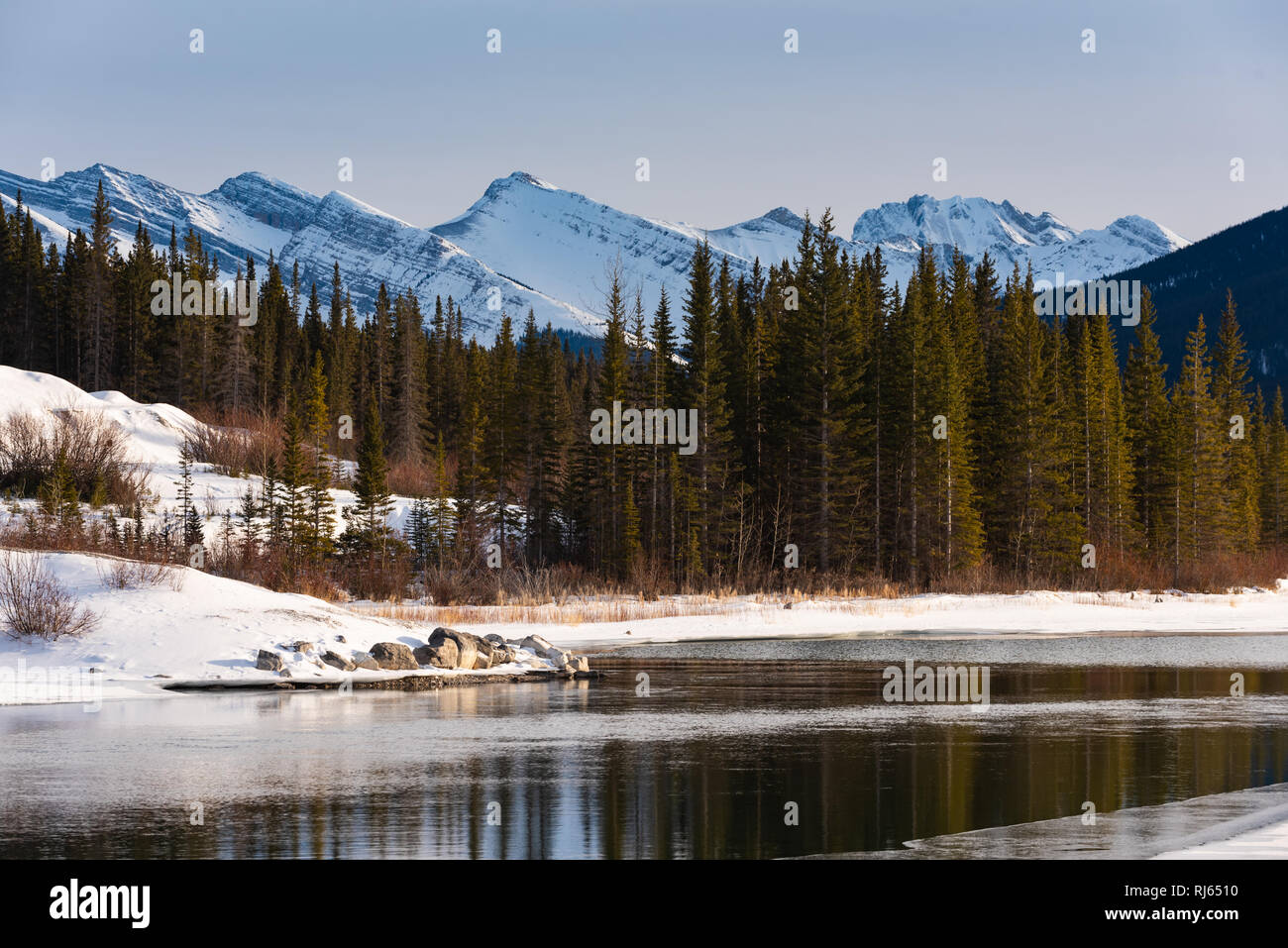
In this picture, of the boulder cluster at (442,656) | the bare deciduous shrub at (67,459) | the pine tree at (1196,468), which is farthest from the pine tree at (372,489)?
the pine tree at (1196,468)

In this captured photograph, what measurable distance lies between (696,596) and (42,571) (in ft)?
89.6

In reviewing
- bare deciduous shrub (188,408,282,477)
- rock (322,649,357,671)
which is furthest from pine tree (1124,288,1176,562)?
rock (322,649,357,671)

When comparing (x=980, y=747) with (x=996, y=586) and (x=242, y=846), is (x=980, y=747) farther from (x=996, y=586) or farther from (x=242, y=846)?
(x=996, y=586)

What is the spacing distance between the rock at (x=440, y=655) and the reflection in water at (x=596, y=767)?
2.24 m

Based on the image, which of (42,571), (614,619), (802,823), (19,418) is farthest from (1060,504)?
(802,823)

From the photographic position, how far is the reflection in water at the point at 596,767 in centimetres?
1112

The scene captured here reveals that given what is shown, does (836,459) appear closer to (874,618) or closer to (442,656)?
(874,618)

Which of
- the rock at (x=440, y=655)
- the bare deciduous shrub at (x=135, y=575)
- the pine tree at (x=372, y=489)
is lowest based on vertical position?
the rock at (x=440, y=655)

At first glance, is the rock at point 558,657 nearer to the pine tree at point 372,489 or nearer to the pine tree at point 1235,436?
the pine tree at point 372,489

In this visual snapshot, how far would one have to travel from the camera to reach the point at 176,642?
78.3 feet

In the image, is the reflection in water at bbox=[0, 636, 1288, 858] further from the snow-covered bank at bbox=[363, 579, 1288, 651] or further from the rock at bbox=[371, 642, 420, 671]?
the snow-covered bank at bbox=[363, 579, 1288, 651]

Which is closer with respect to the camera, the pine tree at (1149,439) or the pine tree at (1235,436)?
the pine tree at (1149,439)

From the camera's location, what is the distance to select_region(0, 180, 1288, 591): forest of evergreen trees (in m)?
61.3

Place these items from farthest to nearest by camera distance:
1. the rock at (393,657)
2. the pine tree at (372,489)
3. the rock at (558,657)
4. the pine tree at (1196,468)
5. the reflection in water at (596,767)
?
the pine tree at (1196,468), the pine tree at (372,489), the rock at (558,657), the rock at (393,657), the reflection in water at (596,767)
